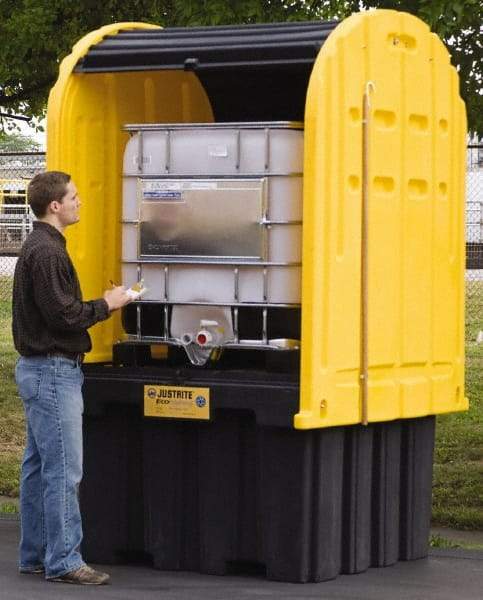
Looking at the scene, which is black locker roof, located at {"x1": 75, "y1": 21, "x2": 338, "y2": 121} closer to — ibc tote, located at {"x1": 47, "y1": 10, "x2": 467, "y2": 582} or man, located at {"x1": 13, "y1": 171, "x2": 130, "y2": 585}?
ibc tote, located at {"x1": 47, "y1": 10, "x2": 467, "y2": 582}

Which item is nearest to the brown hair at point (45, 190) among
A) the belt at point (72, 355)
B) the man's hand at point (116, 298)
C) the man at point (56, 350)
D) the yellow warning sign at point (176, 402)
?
the man at point (56, 350)

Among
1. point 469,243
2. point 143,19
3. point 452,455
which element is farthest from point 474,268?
point 452,455

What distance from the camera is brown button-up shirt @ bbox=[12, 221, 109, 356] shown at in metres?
6.52

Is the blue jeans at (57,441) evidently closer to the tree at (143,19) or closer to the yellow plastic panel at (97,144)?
the yellow plastic panel at (97,144)

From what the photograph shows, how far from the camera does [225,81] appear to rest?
7.43m

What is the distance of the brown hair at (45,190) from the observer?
6664 mm

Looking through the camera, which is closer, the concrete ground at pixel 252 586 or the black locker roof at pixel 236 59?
the concrete ground at pixel 252 586

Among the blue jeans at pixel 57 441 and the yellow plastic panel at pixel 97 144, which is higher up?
the yellow plastic panel at pixel 97 144

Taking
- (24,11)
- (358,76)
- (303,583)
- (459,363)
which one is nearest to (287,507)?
(303,583)

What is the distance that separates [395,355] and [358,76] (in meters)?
1.19

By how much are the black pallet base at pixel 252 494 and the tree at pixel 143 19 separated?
325 centimetres

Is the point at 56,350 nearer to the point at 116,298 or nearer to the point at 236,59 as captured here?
the point at 116,298

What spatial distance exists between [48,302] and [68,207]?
0.43 metres

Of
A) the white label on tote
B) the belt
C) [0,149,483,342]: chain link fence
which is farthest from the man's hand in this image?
[0,149,483,342]: chain link fence
